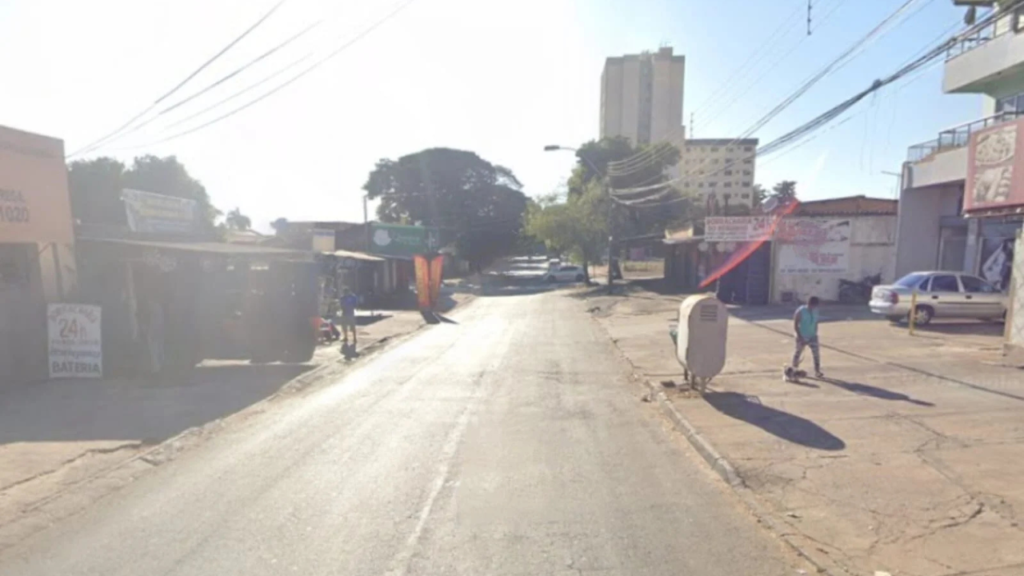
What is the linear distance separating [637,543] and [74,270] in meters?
12.8

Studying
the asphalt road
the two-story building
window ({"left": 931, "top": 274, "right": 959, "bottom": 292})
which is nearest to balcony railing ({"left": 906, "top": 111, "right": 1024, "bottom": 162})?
the two-story building

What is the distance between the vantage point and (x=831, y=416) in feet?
25.5

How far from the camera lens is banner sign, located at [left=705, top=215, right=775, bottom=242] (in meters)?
24.3

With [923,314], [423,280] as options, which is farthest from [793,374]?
[423,280]

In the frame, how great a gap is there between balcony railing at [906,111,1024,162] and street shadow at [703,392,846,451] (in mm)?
14666

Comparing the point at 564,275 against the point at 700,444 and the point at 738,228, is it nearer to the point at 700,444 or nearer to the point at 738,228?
the point at 738,228

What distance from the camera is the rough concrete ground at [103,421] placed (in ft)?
19.0

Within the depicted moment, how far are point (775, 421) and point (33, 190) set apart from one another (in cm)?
1304

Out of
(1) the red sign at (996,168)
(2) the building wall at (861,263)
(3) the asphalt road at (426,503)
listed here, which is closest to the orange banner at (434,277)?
(2) the building wall at (861,263)

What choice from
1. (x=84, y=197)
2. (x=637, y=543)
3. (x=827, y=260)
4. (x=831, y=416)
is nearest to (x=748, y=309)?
(x=827, y=260)

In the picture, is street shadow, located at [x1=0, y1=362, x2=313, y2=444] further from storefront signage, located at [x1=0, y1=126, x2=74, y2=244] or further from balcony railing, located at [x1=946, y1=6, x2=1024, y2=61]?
balcony railing, located at [x1=946, y1=6, x2=1024, y2=61]

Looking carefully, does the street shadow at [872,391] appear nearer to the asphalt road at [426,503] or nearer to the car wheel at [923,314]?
the asphalt road at [426,503]

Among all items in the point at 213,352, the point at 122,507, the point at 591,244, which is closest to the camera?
the point at 122,507

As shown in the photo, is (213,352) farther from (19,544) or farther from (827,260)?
(827,260)
